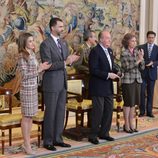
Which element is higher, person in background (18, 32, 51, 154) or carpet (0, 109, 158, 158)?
person in background (18, 32, 51, 154)

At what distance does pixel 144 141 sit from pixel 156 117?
7.41ft

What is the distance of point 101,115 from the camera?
21.1ft

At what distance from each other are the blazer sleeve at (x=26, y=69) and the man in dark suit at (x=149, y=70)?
373cm

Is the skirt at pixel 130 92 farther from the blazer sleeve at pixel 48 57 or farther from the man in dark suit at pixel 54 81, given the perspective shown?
the blazer sleeve at pixel 48 57

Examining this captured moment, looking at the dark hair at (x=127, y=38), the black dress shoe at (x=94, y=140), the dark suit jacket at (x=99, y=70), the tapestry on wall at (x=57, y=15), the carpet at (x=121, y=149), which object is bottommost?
the carpet at (x=121, y=149)

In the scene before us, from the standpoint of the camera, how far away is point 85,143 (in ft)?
20.9

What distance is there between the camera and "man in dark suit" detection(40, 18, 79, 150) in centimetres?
579

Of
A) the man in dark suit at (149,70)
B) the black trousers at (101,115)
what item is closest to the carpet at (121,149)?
the black trousers at (101,115)

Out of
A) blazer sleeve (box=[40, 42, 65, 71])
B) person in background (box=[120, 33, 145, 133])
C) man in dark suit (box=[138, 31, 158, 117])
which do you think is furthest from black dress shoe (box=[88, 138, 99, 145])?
man in dark suit (box=[138, 31, 158, 117])

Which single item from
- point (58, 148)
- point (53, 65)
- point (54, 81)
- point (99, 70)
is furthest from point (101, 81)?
point (58, 148)

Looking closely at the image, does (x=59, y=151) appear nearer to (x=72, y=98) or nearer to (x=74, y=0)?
(x=72, y=98)

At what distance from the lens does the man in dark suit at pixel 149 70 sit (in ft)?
28.6

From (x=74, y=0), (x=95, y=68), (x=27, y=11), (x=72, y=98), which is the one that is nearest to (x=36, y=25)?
(x=27, y=11)

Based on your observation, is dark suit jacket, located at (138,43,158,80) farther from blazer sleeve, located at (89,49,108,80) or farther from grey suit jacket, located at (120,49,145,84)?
blazer sleeve, located at (89,49,108,80)
